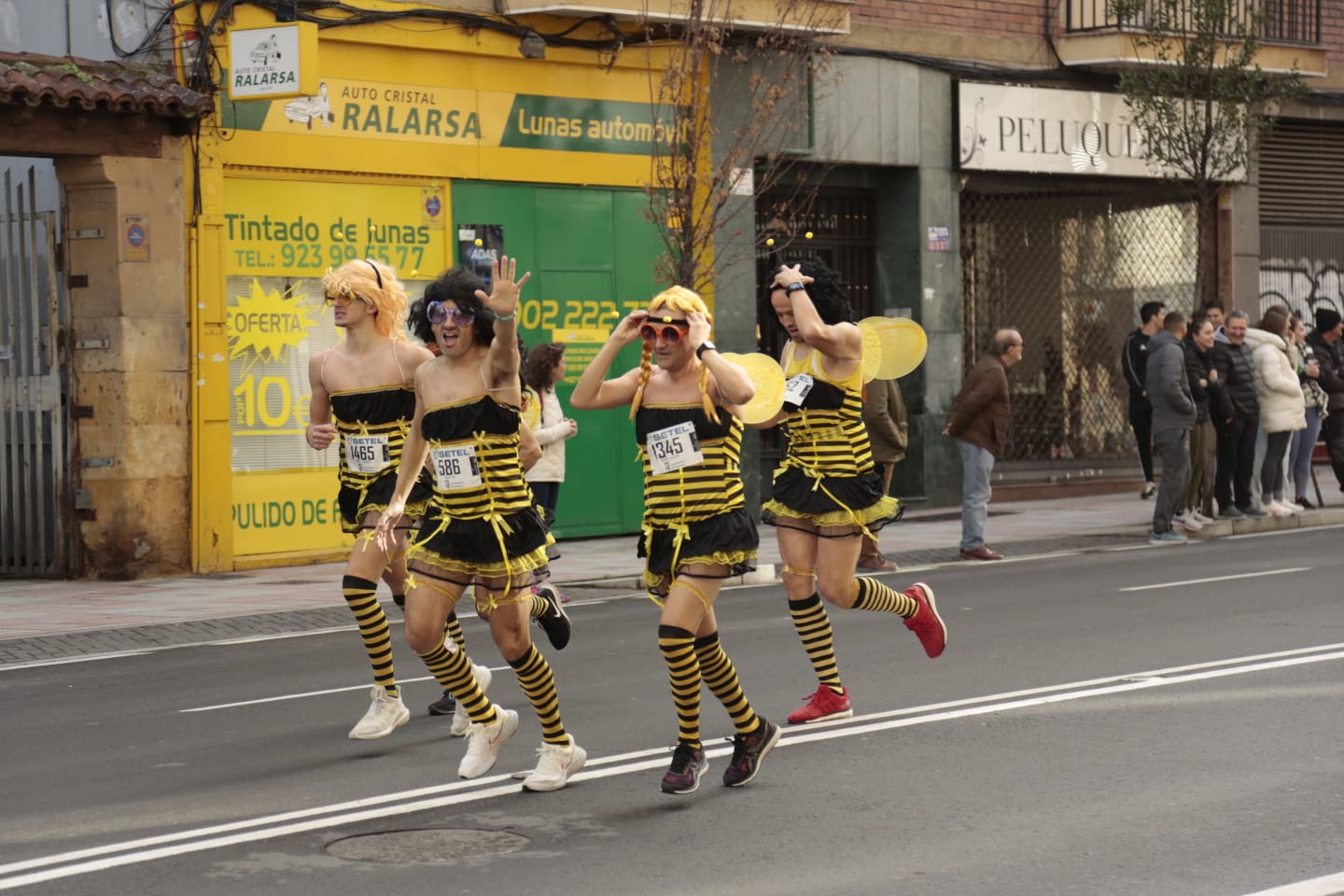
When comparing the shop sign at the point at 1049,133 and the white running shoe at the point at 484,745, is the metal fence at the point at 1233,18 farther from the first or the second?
the white running shoe at the point at 484,745

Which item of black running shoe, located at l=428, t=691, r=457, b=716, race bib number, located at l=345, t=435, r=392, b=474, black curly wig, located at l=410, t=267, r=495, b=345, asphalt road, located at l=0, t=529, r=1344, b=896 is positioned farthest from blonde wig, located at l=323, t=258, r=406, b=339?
asphalt road, located at l=0, t=529, r=1344, b=896

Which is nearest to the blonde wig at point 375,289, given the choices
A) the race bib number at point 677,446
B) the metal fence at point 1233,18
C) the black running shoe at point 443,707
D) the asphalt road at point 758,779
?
the black running shoe at point 443,707

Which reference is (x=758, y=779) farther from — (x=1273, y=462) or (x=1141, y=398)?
(x=1141, y=398)

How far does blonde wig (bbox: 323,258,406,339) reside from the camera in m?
8.86

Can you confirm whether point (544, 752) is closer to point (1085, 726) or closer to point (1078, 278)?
point (1085, 726)

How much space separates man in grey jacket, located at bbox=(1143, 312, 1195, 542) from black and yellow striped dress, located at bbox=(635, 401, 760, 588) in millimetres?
11093

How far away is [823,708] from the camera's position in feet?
28.8

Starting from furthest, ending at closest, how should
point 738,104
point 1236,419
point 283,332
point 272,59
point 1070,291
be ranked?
point 1070,291 → point 738,104 → point 1236,419 → point 283,332 → point 272,59

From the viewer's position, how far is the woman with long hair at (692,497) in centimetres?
730

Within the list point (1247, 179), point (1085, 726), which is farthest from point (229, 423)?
point (1247, 179)

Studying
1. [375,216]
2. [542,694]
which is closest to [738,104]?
[375,216]

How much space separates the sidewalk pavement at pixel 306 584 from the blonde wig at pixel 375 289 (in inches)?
171

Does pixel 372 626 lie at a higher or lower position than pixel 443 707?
higher

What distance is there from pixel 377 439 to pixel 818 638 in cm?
206
